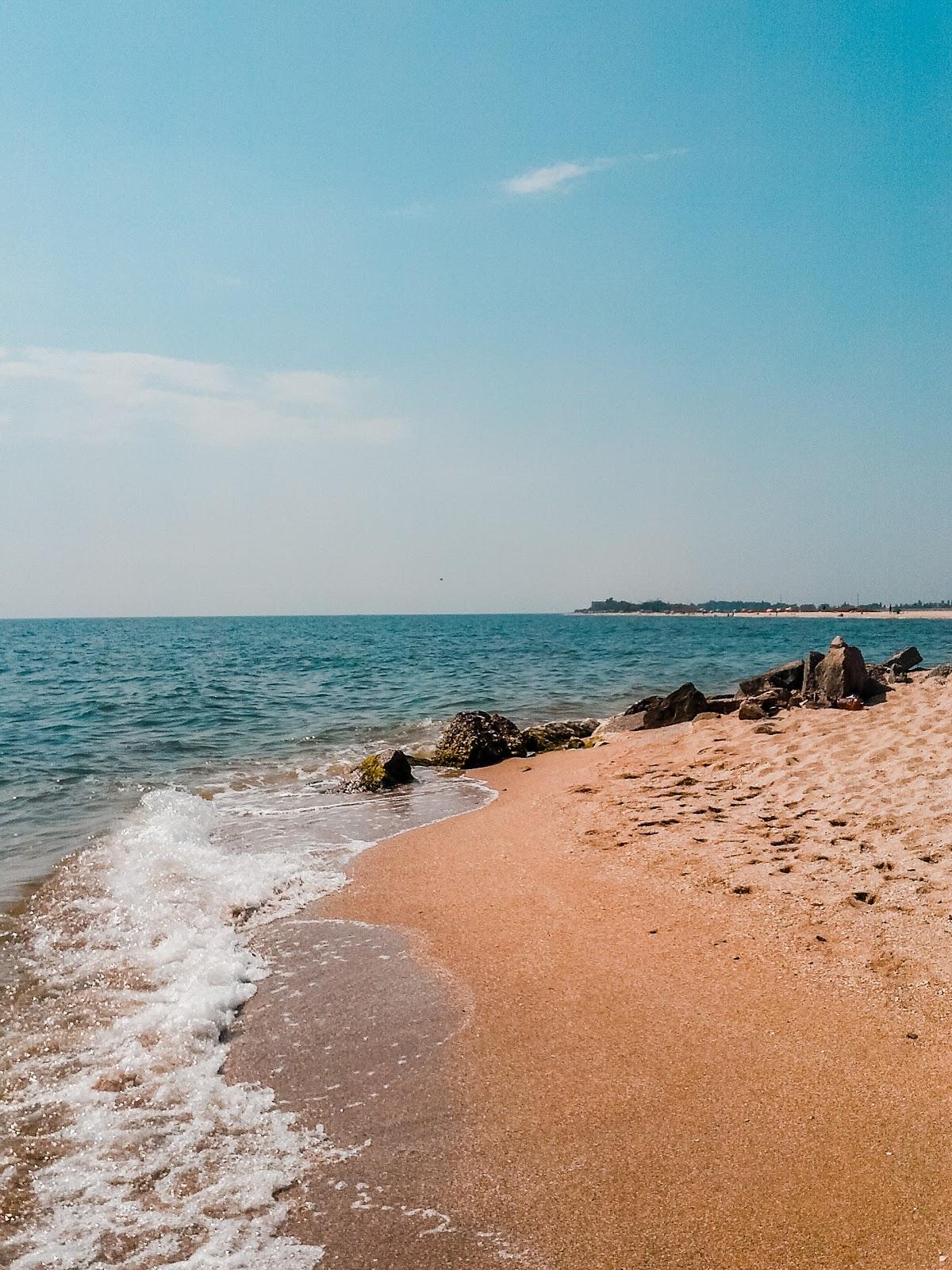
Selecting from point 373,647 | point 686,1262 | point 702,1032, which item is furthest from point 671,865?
point 373,647

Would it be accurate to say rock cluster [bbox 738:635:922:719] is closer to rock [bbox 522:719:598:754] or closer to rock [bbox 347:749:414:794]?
rock [bbox 522:719:598:754]

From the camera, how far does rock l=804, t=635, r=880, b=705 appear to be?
14133mm

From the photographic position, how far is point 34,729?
1889cm

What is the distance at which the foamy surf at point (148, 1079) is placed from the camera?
3.19m

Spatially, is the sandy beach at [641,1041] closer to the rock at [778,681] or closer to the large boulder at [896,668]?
the rock at [778,681]

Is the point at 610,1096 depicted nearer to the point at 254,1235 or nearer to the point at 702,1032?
the point at 702,1032

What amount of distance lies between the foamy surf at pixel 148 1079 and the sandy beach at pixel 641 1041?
203 millimetres

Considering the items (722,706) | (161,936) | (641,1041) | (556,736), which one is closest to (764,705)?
(722,706)

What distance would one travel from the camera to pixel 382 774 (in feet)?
40.2

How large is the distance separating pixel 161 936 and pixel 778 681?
14.1m

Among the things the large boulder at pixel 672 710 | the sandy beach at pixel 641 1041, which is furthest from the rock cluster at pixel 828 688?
the sandy beach at pixel 641 1041

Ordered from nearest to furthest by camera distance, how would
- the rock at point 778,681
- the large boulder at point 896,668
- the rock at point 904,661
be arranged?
the rock at point 778,681 → the large boulder at point 896,668 → the rock at point 904,661

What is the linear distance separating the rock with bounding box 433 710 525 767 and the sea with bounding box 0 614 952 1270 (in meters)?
0.91

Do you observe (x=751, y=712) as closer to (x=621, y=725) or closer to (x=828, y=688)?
(x=828, y=688)
